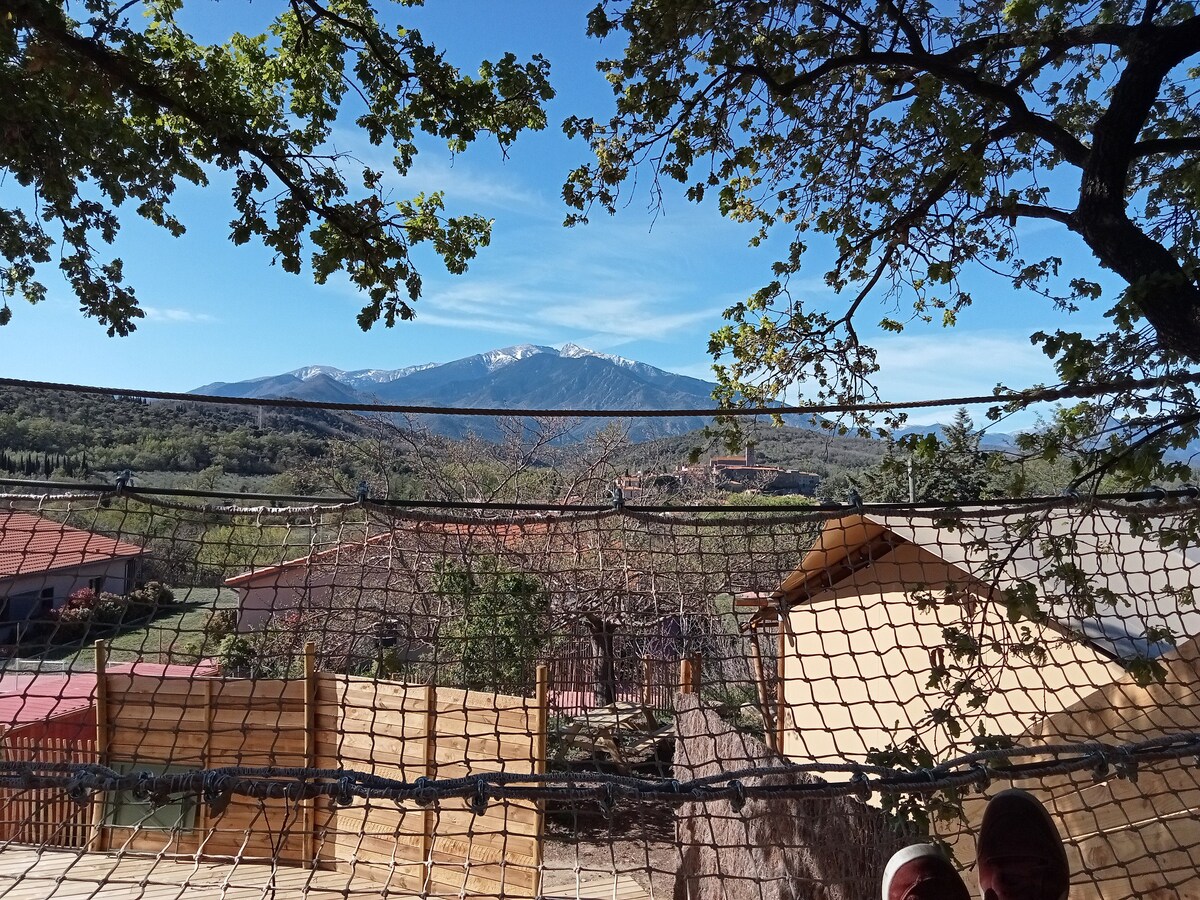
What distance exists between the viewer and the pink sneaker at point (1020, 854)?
1.66m

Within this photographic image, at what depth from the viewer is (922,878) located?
1.64m

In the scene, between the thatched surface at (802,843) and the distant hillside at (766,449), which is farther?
the distant hillside at (766,449)

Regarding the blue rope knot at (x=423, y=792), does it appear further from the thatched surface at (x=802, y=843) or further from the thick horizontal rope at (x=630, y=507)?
the thatched surface at (x=802, y=843)

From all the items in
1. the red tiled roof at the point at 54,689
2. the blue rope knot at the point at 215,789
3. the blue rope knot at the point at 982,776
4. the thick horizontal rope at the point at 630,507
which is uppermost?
the thick horizontal rope at the point at 630,507

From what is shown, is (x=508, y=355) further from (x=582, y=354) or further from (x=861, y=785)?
(x=861, y=785)

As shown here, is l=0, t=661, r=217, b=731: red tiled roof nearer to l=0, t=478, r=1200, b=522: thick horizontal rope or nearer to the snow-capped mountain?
l=0, t=478, r=1200, b=522: thick horizontal rope

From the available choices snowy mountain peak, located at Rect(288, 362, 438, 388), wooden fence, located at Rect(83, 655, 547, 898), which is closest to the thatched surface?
wooden fence, located at Rect(83, 655, 547, 898)

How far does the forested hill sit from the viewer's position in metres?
16.3

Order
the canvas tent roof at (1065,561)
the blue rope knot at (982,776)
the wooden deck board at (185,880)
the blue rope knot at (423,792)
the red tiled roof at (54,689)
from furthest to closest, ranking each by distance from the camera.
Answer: the red tiled roof at (54,689) < the wooden deck board at (185,880) < the canvas tent roof at (1065,561) < the blue rope knot at (982,776) < the blue rope knot at (423,792)

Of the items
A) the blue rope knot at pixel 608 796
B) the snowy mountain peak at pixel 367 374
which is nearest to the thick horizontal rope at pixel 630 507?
the blue rope knot at pixel 608 796

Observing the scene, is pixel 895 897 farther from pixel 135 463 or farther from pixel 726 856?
pixel 135 463

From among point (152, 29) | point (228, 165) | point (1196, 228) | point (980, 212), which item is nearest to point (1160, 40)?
point (1196, 228)

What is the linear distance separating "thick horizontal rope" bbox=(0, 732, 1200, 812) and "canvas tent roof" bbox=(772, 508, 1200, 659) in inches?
17.5

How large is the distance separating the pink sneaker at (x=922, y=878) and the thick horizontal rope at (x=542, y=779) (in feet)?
0.79
